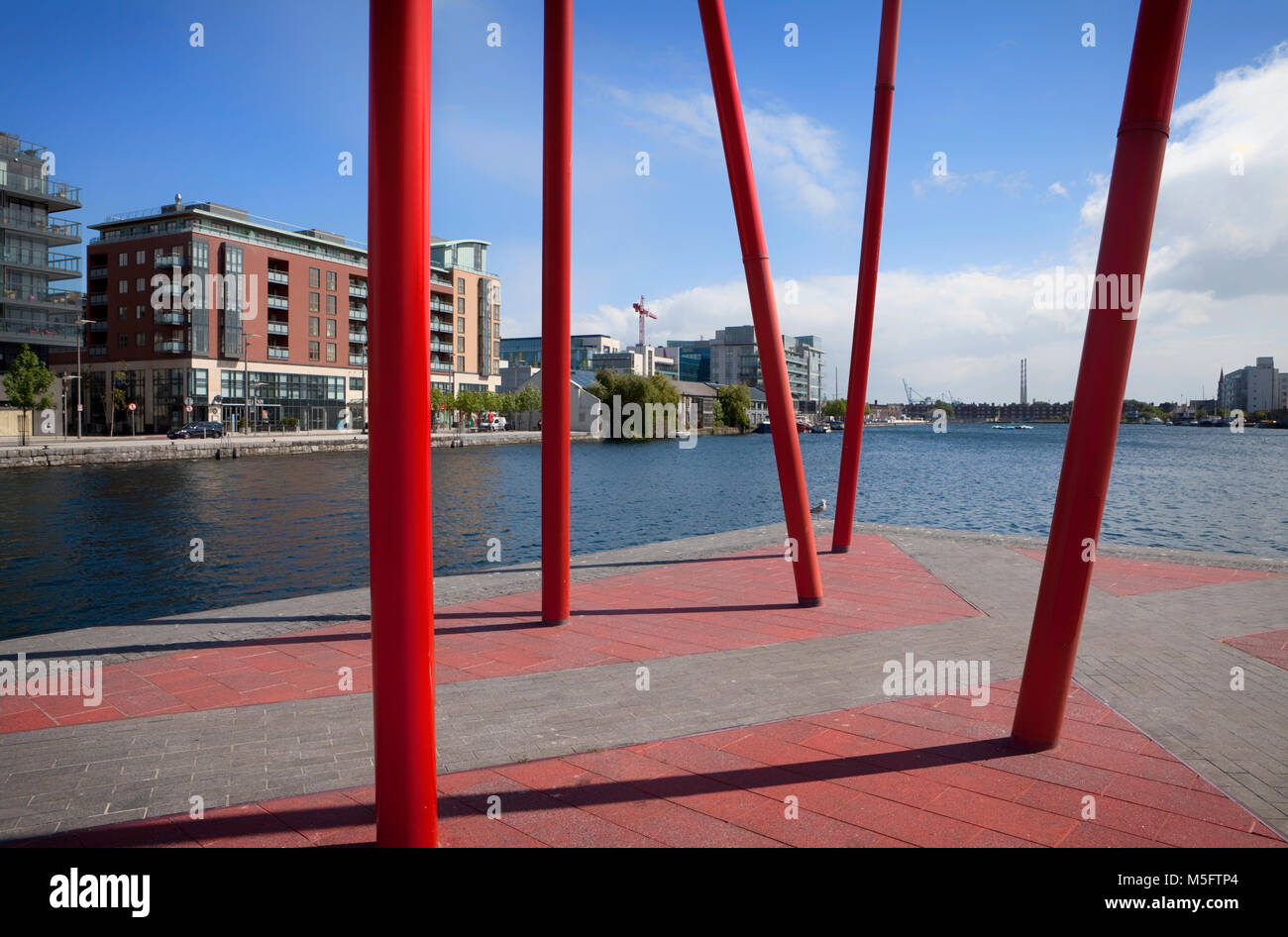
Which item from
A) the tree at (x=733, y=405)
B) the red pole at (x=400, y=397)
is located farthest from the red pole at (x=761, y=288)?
the tree at (x=733, y=405)

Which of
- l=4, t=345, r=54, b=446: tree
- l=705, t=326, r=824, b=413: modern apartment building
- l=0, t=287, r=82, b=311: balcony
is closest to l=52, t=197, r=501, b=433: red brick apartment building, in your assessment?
l=0, t=287, r=82, b=311: balcony

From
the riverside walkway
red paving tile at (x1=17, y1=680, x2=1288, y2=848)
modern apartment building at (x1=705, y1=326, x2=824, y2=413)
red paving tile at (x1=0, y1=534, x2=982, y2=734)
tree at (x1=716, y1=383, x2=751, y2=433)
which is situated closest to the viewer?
red paving tile at (x1=17, y1=680, x2=1288, y2=848)

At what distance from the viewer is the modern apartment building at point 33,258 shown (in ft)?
201

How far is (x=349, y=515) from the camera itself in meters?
25.3

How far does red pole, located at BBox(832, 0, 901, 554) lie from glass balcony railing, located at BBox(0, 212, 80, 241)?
72.8m

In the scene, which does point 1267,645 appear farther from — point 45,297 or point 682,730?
point 45,297

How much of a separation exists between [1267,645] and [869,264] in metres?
6.09

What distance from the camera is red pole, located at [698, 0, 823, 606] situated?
7.80 metres

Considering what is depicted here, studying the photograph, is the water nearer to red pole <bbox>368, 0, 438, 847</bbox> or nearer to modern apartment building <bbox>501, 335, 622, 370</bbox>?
red pole <bbox>368, 0, 438, 847</bbox>

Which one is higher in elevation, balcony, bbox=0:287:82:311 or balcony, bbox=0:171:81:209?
balcony, bbox=0:171:81:209

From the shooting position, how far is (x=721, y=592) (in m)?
9.14

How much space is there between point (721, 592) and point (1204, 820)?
18.6 feet

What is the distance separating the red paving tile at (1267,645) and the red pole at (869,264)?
444 centimetres
